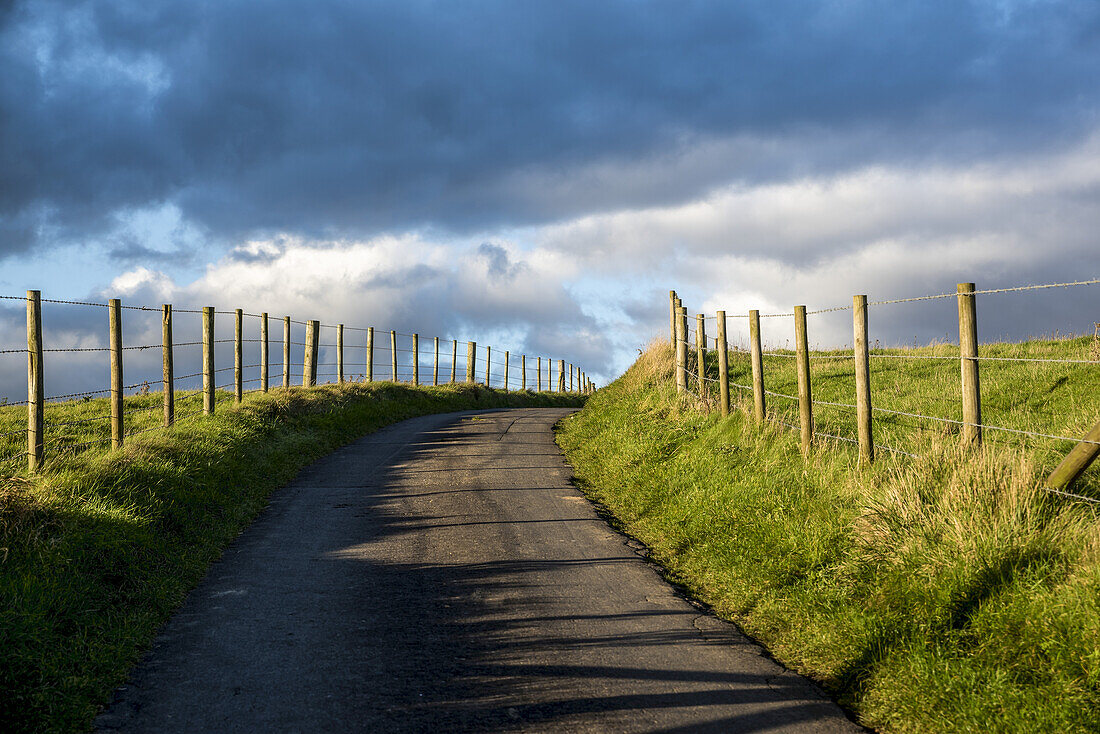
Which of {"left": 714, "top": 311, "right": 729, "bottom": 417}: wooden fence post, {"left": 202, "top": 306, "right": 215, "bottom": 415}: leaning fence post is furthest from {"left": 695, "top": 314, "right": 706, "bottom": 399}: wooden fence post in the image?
{"left": 202, "top": 306, "right": 215, "bottom": 415}: leaning fence post

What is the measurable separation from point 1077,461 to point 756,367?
19.1 feet

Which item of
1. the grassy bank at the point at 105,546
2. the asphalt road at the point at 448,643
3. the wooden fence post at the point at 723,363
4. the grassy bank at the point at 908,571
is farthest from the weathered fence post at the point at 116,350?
the wooden fence post at the point at 723,363

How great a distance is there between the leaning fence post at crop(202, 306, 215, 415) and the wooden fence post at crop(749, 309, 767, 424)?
10331 millimetres

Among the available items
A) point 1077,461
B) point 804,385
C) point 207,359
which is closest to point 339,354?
point 207,359

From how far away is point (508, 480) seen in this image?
12.1 meters

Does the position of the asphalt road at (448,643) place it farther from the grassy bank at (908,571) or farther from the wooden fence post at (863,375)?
the wooden fence post at (863,375)

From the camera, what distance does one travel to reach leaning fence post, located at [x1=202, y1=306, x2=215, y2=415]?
15.5 meters

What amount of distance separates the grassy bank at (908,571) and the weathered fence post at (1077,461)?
138mm

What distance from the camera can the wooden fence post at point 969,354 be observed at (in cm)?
698

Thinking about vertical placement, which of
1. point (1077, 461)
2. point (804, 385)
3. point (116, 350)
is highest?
point (116, 350)

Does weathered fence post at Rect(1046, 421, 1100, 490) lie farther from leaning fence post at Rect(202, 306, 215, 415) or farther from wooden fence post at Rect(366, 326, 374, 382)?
wooden fence post at Rect(366, 326, 374, 382)

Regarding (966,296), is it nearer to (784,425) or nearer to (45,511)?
(784,425)

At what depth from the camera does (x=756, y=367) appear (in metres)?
11.6

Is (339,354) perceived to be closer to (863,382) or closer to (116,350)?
(116,350)
